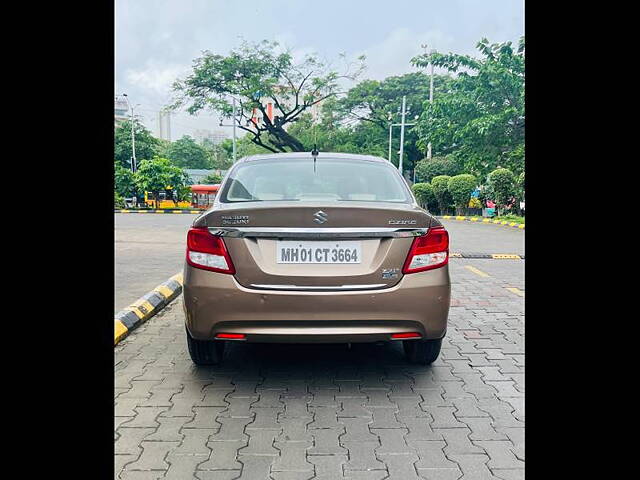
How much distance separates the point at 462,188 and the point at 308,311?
24475mm

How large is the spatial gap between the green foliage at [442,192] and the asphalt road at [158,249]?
7180 mm

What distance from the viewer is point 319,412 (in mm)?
3348

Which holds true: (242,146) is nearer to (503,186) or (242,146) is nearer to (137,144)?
(137,144)

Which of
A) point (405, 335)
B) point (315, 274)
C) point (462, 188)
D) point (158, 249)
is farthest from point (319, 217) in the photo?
point (462, 188)

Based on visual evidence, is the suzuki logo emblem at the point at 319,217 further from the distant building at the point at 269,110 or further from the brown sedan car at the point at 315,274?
the distant building at the point at 269,110

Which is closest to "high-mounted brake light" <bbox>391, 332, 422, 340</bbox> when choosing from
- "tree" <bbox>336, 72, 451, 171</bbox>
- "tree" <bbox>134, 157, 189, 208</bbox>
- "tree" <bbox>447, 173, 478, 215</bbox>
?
"tree" <bbox>447, 173, 478, 215</bbox>

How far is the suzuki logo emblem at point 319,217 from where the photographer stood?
343cm

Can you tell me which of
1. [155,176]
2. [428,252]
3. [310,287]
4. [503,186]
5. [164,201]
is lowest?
[310,287]

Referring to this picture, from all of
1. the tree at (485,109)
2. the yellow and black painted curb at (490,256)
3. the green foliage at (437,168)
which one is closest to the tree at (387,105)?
the green foliage at (437,168)
